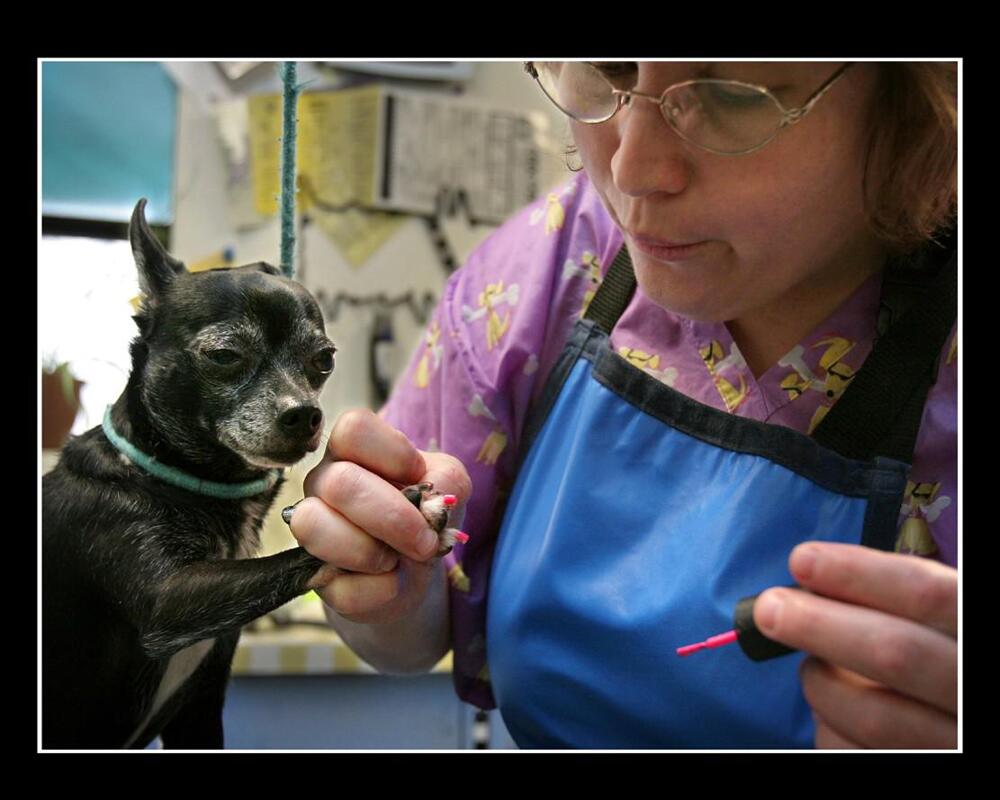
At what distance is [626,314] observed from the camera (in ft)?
2.28

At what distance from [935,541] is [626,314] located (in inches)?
9.5

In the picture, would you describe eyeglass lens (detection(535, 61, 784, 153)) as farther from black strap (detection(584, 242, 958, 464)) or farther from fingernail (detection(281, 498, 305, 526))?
fingernail (detection(281, 498, 305, 526))

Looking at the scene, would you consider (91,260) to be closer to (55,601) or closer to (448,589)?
(55,601)

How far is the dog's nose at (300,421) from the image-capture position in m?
0.47

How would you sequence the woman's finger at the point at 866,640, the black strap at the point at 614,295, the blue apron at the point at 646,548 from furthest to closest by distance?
the black strap at the point at 614,295 → the blue apron at the point at 646,548 → the woman's finger at the point at 866,640

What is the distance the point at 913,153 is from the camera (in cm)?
55

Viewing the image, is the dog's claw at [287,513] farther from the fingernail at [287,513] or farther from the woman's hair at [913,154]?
the woman's hair at [913,154]

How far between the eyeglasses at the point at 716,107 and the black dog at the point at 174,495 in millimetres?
193

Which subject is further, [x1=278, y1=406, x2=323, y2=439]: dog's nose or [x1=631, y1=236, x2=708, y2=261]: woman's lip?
[x1=631, y1=236, x2=708, y2=261]: woman's lip

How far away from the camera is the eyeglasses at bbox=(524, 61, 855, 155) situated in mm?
501

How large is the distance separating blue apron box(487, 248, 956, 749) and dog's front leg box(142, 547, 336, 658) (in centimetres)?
21

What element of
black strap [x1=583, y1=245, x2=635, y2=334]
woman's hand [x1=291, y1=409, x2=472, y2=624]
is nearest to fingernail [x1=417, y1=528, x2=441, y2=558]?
woman's hand [x1=291, y1=409, x2=472, y2=624]


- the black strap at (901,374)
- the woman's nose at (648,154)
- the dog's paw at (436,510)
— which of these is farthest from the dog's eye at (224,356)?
the black strap at (901,374)
